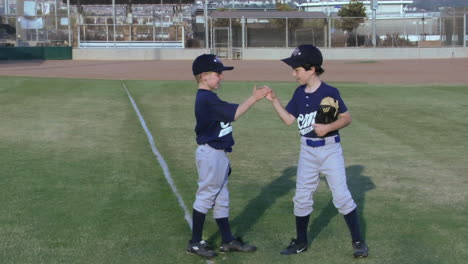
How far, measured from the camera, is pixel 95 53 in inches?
1809

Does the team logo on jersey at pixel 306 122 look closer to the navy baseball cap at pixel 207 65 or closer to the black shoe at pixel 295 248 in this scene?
the navy baseball cap at pixel 207 65

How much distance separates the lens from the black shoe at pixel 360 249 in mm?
5031

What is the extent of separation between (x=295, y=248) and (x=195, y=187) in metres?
2.43

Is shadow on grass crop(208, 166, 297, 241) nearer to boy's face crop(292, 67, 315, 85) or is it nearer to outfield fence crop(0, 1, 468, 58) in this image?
boy's face crop(292, 67, 315, 85)

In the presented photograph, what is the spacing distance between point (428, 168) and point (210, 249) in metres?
4.28

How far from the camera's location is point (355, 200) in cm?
683

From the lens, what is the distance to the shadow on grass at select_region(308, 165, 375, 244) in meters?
5.83

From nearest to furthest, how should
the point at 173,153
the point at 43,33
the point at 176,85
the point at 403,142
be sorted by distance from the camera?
the point at 173,153, the point at 403,142, the point at 176,85, the point at 43,33

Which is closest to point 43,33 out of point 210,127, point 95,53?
point 95,53

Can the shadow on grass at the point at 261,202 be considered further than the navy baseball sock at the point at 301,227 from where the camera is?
Yes

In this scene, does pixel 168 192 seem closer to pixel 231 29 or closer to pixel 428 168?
pixel 428 168

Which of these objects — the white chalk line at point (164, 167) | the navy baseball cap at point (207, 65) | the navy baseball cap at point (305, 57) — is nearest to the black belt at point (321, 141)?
the navy baseball cap at point (305, 57)

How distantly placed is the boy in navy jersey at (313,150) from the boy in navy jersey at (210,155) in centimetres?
43

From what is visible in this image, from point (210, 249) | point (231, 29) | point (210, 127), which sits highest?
point (231, 29)
